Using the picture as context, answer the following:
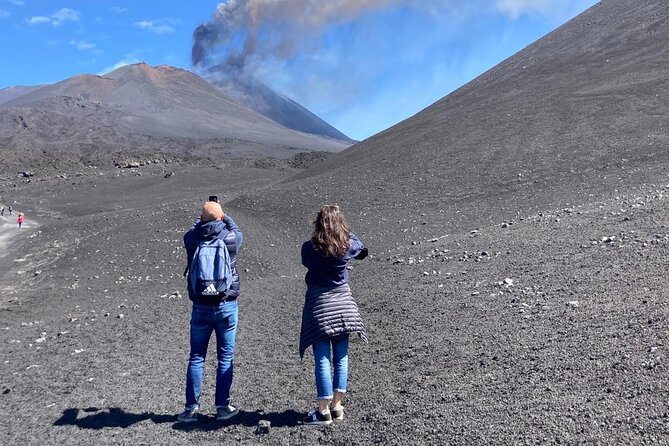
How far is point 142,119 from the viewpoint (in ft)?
319

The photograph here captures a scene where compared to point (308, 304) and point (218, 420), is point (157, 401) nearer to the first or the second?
point (218, 420)

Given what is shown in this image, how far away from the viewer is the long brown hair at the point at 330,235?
15.7 ft

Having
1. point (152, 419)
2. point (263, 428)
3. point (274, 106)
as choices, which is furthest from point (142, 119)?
point (263, 428)

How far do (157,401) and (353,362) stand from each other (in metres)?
1.92

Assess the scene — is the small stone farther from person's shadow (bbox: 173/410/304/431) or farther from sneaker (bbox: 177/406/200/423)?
sneaker (bbox: 177/406/200/423)

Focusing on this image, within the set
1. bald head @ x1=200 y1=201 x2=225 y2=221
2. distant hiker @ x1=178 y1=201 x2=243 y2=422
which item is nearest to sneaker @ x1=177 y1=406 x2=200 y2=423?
distant hiker @ x1=178 y1=201 x2=243 y2=422

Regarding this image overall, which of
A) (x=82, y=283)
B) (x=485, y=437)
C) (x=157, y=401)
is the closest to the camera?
(x=485, y=437)

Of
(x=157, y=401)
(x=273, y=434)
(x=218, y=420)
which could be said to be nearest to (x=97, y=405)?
(x=157, y=401)

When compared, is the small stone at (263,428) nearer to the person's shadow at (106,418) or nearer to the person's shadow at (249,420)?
the person's shadow at (249,420)

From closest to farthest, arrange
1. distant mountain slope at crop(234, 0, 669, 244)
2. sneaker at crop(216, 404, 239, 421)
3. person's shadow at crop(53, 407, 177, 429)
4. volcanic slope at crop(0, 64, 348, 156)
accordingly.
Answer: sneaker at crop(216, 404, 239, 421), person's shadow at crop(53, 407, 177, 429), distant mountain slope at crop(234, 0, 669, 244), volcanic slope at crop(0, 64, 348, 156)

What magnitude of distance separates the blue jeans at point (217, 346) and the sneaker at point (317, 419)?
2.33ft

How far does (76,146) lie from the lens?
2864 inches

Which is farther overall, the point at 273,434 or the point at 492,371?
the point at 492,371

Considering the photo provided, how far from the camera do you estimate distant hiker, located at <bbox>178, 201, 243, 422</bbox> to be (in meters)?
5.04
